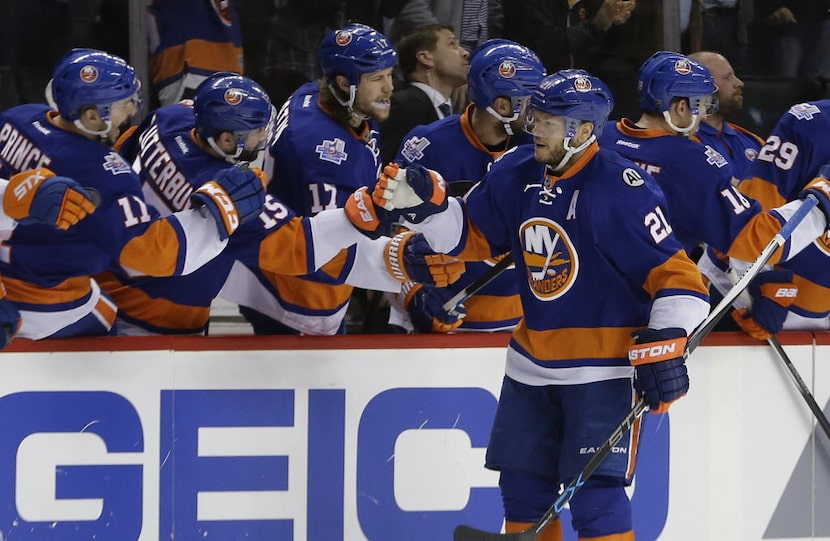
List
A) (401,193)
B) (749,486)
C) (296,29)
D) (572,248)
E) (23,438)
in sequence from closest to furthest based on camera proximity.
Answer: (572,248) < (401,193) < (23,438) < (749,486) < (296,29)

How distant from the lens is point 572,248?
10.3 ft

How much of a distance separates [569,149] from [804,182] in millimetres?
1239

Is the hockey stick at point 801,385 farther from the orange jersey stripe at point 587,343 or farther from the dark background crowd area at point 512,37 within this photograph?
the dark background crowd area at point 512,37

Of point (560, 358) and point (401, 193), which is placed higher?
point (401, 193)

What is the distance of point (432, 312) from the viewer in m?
3.96

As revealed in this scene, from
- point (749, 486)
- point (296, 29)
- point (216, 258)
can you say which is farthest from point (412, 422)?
point (296, 29)

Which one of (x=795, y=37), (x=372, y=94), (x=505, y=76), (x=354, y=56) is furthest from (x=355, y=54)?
(x=795, y=37)

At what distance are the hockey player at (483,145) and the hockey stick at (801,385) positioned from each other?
751mm

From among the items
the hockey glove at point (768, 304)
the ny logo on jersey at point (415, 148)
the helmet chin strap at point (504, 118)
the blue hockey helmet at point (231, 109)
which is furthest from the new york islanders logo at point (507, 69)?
the hockey glove at point (768, 304)

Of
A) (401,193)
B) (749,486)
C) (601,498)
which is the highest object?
(401,193)

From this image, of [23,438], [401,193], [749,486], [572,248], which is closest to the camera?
[572,248]

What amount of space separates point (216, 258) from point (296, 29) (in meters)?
1.74

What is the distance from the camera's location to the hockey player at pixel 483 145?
4.02m

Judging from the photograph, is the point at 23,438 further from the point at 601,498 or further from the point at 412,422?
the point at 601,498
